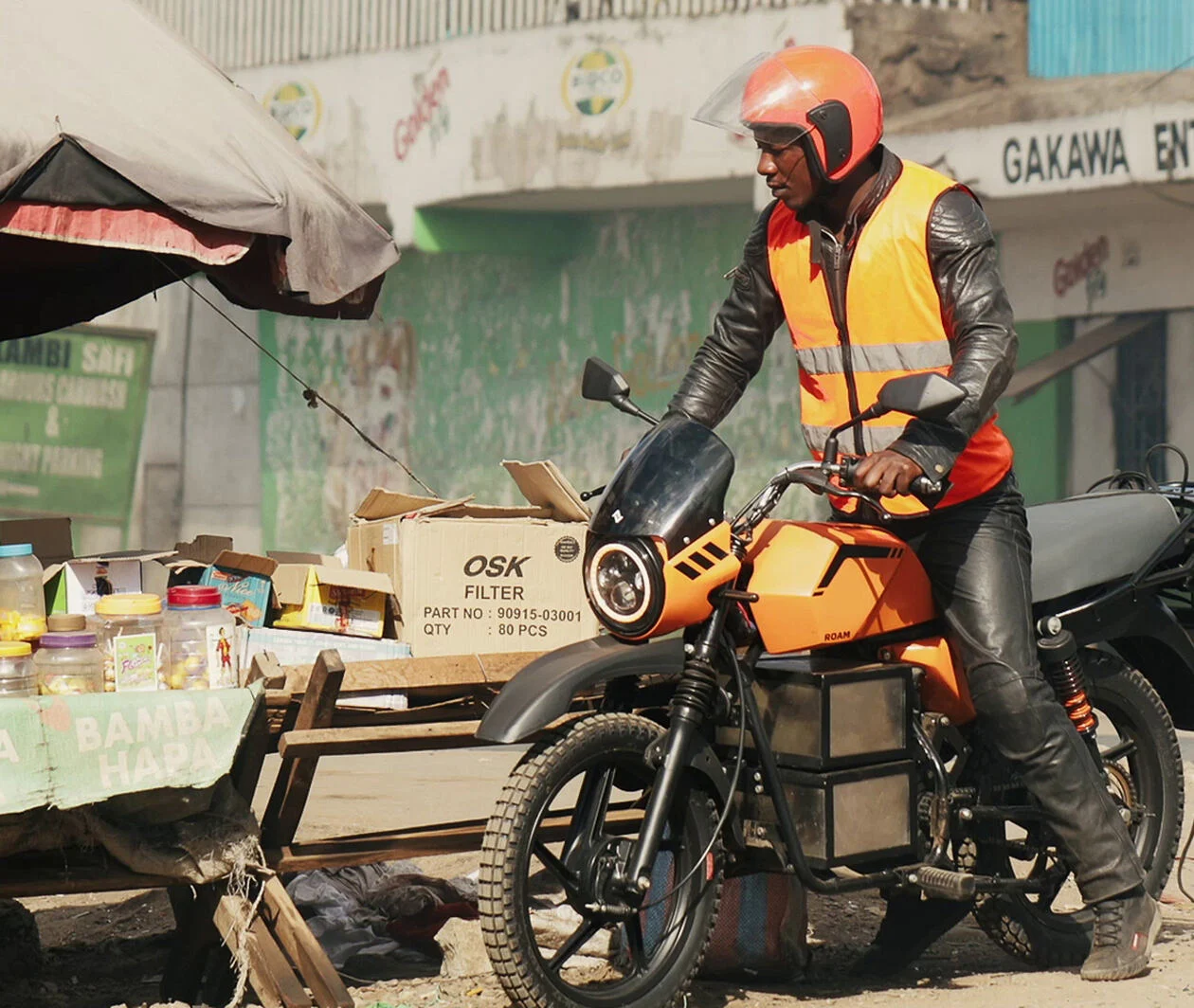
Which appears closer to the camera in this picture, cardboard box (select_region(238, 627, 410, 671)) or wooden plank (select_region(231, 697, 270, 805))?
wooden plank (select_region(231, 697, 270, 805))

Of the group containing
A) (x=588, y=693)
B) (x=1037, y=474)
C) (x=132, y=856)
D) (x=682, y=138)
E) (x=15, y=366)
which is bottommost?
(x=132, y=856)

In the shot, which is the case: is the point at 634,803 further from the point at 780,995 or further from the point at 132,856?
the point at 132,856

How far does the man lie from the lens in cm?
436

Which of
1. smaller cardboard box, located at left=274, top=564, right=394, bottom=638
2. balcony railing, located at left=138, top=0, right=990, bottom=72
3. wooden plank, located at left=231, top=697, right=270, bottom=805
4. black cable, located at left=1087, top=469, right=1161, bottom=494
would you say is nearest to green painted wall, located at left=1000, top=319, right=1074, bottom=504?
balcony railing, located at left=138, top=0, right=990, bottom=72

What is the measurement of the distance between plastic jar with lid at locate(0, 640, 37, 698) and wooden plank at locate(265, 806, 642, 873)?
29.3 inches

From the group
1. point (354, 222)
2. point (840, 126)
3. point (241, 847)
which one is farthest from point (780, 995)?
point (354, 222)

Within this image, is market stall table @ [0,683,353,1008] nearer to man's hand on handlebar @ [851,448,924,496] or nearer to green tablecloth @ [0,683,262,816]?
green tablecloth @ [0,683,262,816]

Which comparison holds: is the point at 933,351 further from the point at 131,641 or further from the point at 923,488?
the point at 131,641

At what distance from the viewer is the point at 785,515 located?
50.5ft

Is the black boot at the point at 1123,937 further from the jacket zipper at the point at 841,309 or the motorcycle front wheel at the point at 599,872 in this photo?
the jacket zipper at the point at 841,309

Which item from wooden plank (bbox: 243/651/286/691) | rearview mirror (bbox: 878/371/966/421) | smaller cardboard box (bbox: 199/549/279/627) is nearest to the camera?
rearview mirror (bbox: 878/371/966/421)

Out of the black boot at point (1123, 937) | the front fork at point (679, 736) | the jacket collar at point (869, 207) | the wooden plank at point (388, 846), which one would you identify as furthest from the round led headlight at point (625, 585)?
the black boot at point (1123, 937)

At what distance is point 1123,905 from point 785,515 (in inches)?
425

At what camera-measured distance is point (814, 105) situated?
4.35m
